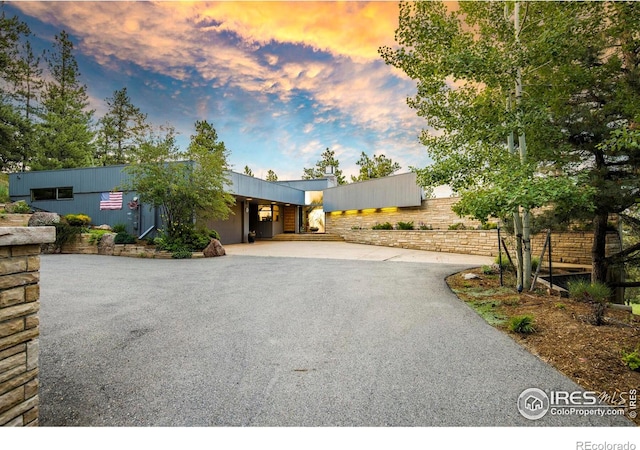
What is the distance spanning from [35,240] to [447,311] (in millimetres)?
4365

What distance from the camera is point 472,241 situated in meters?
11.0

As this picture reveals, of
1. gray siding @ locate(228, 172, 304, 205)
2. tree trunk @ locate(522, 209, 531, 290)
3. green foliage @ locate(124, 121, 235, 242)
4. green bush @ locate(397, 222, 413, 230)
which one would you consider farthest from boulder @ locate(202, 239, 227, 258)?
tree trunk @ locate(522, 209, 531, 290)

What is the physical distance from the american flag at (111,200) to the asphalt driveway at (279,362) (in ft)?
33.9

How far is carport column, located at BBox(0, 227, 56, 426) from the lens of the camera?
1.42 metres

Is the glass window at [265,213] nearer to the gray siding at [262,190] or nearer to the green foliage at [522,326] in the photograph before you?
the gray siding at [262,190]

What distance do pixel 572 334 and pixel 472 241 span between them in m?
8.76

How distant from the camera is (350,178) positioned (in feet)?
109

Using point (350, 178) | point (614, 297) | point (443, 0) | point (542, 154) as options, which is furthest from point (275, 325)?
point (350, 178)

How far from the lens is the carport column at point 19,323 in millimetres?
1416

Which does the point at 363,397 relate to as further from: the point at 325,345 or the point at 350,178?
the point at 350,178

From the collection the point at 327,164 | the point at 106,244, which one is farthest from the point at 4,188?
the point at 327,164

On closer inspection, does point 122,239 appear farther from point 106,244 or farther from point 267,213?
point 267,213

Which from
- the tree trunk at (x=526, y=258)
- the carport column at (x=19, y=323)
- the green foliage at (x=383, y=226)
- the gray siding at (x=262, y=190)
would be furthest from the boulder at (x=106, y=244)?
the tree trunk at (x=526, y=258)

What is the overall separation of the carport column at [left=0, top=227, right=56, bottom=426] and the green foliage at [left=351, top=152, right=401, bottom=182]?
90.5 ft
